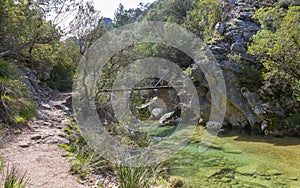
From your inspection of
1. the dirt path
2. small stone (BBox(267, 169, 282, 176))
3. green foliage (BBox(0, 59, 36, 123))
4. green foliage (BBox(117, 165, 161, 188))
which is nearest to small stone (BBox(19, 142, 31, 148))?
the dirt path

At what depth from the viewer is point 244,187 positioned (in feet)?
17.6

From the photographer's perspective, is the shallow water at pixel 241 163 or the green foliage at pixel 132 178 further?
the shallow water at pixel 241 163

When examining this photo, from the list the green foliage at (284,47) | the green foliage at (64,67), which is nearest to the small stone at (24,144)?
the green foliage at (64,67)

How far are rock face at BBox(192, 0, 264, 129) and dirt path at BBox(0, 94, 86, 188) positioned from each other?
9265 millimetres


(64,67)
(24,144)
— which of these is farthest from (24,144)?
(64,67)

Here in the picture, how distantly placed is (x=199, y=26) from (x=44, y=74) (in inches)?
590

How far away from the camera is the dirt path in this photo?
12.0 feet

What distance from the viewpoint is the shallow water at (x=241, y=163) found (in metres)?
5.69

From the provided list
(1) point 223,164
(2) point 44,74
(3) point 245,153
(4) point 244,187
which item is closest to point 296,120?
(3) point 245,153

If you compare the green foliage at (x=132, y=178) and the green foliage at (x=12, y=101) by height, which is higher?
the green foliage at (x=12, y=101)

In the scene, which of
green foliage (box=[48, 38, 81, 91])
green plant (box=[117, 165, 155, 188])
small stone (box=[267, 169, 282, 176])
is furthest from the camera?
green foliage (box=[48, 38, 81, 91])

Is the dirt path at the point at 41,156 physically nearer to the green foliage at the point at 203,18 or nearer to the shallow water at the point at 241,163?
the shallow water at the point at 241,163

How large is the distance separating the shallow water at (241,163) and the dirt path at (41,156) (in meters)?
3.03

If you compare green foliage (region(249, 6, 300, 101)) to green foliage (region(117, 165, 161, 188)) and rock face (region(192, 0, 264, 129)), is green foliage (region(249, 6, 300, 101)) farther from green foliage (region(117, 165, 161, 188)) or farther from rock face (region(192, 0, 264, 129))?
green foliage (region(117, 165, 161, 188))
